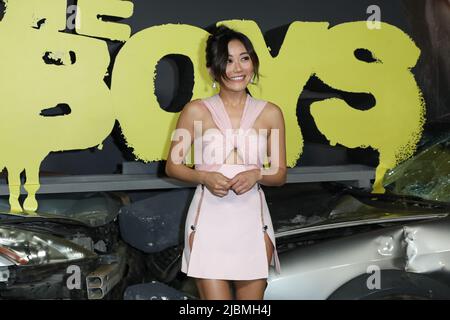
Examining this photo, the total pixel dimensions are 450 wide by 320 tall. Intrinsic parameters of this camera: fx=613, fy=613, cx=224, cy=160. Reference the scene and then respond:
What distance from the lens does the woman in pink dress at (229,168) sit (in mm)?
1846

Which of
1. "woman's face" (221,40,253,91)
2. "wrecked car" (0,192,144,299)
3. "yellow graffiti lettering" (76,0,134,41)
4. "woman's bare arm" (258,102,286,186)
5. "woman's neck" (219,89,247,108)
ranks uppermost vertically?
"yellow graffiti lettering" (76,0,134,41)

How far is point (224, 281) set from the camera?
1.87 metres

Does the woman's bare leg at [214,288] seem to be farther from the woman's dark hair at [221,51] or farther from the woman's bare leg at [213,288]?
the woman's dark hair at [221,51]

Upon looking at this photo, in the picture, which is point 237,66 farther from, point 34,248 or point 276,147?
point 34,248

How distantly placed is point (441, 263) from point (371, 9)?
2.20 metres

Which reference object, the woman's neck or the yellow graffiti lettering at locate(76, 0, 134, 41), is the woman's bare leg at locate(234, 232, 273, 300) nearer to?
the woman's neck

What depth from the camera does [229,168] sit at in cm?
187

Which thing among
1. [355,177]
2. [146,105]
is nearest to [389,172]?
[355,177]

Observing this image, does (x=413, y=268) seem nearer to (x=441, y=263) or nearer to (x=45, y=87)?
(x=441, y=263)

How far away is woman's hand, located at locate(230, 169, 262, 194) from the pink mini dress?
0.08m

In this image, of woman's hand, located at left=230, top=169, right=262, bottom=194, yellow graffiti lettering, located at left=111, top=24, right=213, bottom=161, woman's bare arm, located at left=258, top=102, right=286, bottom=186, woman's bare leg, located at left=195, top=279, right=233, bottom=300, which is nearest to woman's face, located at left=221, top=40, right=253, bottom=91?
woman's bare arm, located at left=258, top=102, right=286, bottom=186

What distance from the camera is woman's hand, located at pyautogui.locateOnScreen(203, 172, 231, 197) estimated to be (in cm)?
178

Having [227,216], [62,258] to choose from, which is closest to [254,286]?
[227,216]

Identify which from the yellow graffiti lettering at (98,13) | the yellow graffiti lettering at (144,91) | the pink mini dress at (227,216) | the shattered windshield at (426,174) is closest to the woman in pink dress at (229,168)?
the pink mini dress at (227,216)
